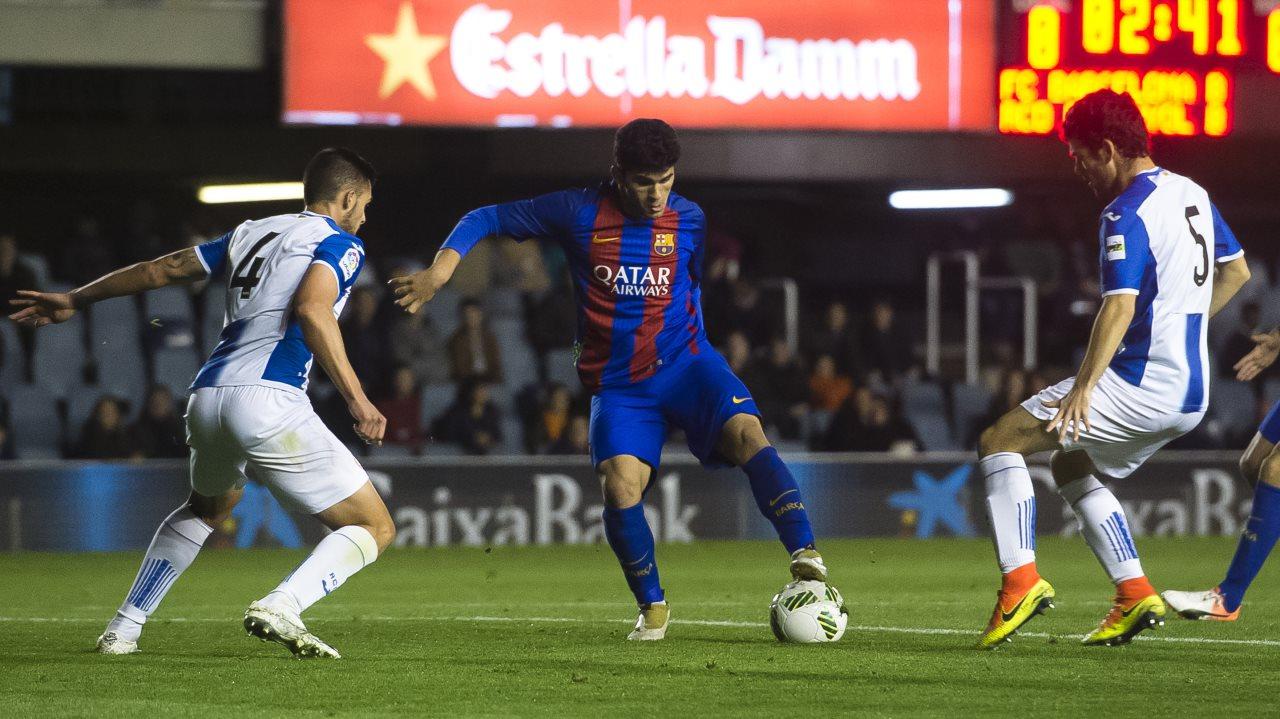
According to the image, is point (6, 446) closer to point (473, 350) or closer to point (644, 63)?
point (473, 350)

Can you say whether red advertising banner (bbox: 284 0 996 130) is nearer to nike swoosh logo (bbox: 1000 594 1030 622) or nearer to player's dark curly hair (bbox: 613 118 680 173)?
player's dark curly hair (bbox: 613 118 680 173)

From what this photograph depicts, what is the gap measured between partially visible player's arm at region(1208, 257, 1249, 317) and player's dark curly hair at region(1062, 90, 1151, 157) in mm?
532

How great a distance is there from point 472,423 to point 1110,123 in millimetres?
8578

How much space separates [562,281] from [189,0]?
4021 millimetres

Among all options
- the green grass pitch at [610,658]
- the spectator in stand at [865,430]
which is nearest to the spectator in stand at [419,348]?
the spectator in stand at [865,430]

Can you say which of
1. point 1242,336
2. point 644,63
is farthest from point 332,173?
point 1242,336

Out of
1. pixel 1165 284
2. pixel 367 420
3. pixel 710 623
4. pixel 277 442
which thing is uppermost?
pixel 1165 284

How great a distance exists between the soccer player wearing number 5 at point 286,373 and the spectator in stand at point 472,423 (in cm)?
776

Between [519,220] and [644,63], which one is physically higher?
[644,63]

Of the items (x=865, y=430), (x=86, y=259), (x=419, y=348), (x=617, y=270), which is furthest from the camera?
(x=86, y=259)

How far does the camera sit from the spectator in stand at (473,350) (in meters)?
14.4

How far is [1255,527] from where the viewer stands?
634cm

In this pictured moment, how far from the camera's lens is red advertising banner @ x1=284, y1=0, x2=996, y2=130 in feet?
45.2

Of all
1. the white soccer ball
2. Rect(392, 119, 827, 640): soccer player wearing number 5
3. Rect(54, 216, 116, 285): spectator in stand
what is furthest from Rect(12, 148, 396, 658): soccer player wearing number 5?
Rect(54, 216, 116, 285): spectator in stand
